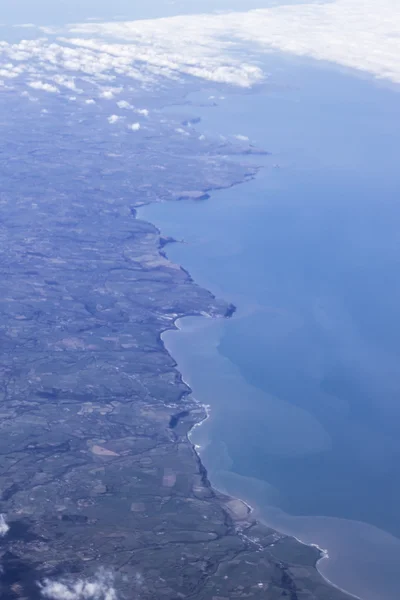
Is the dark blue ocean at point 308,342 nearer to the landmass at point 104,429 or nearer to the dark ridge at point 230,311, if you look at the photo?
the dark ridge at point 230,311

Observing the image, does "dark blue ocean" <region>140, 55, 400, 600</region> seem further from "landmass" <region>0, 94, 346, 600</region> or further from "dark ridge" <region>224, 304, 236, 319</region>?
"landmass" <region>0, 94, 346, 600</region>

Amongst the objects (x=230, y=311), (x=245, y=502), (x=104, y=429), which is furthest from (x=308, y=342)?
(x=245, y=502)

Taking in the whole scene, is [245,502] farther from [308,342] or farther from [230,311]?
[230,311]

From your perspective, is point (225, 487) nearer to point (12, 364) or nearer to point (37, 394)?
point (37, 394)

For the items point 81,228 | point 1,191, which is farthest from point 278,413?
point 1,191

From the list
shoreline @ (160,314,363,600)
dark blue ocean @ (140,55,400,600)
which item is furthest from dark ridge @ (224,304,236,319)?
shoreline @ (160,314,363,600)
